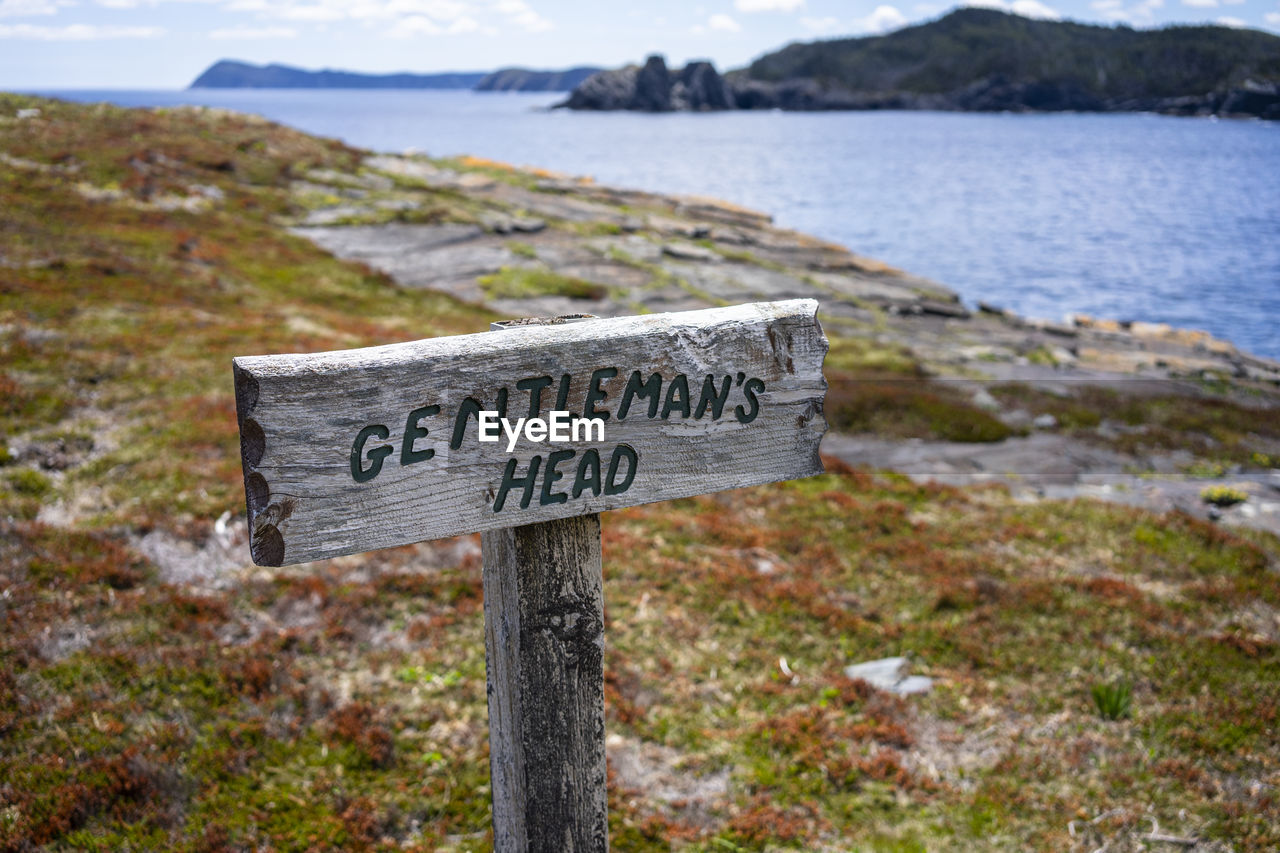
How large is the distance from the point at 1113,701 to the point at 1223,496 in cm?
697

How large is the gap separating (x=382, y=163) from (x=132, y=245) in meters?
29.9

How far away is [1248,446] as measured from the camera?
48.6 feet

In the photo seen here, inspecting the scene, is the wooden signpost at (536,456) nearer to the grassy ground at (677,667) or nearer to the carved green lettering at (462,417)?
the carved green lettering at (462,417)

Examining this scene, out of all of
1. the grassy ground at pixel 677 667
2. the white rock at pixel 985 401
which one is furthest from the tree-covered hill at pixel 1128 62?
the grassy ground at pixel 677 667

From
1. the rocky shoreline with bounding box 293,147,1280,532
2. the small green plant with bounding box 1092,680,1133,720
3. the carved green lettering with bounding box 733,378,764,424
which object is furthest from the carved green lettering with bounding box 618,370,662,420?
the rocky shoreline with bounding box 293,147,1280,532

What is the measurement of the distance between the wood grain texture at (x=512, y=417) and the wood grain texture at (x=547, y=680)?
23 centimetres

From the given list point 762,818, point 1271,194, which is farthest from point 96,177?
point 1271,194

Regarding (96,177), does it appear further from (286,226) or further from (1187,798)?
(1187,798)

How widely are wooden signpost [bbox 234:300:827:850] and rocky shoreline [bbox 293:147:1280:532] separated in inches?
386

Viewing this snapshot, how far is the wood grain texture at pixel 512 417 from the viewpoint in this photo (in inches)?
78.1

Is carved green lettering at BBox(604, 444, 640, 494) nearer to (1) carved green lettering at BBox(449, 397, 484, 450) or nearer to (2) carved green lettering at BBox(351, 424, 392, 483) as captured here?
(1) carved green lettering at BBox(449, 397, 484, 450)

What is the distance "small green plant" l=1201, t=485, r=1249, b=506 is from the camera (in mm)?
10859

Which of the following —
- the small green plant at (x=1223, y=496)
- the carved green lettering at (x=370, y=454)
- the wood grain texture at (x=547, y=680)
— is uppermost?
the carved green lettering at (x=370, y=454)

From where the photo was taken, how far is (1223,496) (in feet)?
35.8
